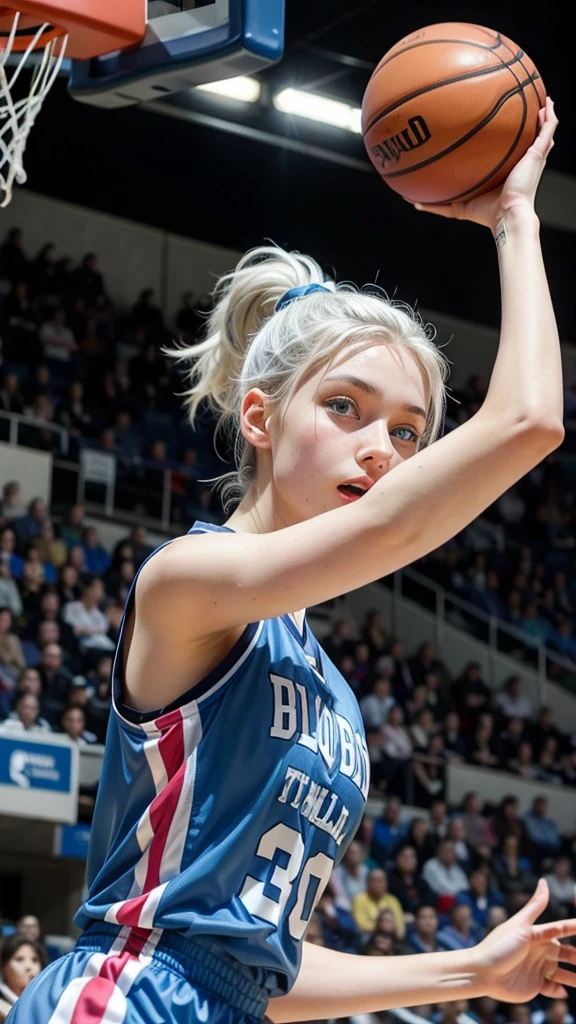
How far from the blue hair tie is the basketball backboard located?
4.81ft

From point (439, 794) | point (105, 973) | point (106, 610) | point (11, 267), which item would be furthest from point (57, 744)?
point (105, 973)

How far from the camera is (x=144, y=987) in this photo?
73.5 inches

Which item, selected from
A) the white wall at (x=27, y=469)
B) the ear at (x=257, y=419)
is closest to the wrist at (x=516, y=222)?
the ear at (x=257, y=419)

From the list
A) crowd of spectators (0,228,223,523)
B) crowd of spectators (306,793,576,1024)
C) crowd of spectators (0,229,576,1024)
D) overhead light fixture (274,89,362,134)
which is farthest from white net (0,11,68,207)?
overhead light fixture (274,89,362,134)

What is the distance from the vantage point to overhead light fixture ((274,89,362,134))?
1398 centimetres

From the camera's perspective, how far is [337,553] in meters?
1.70

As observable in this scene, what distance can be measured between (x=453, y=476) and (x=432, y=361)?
1.73ft

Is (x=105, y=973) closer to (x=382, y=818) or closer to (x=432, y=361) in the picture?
(x=432, y=361)

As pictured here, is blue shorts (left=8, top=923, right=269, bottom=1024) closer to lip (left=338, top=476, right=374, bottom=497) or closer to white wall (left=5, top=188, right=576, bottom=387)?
lip (left=338, top=476, right=374, bottom=497)

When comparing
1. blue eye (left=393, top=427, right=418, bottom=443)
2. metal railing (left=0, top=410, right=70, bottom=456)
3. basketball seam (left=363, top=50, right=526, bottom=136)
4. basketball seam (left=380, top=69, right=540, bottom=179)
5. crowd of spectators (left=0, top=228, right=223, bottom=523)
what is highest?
crowd of spectators (left=0, top=228, right=223, bottom=523)

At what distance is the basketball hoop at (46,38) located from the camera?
10.7 feet

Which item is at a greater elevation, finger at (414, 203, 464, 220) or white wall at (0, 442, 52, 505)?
white wall at (0, 442, 52, 505)

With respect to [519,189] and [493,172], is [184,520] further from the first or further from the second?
[519,189]

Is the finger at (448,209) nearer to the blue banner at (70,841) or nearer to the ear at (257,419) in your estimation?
the ear at (257,419)
